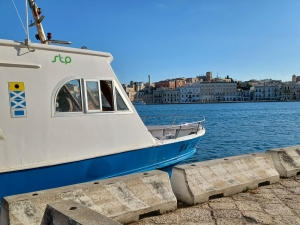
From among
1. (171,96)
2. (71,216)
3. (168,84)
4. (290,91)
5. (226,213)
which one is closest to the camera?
(71,216)

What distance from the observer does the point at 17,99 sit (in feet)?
17.8

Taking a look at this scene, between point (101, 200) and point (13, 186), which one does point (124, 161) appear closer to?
point (13, 186)

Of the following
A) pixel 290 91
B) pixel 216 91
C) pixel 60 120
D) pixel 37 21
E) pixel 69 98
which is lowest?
pixel 60 120

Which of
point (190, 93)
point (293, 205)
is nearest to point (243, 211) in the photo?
point (293, 205)

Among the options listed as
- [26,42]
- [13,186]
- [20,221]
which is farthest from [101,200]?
[26,42]

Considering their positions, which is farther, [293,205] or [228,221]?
[293,205]

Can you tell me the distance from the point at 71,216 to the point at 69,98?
380 cm

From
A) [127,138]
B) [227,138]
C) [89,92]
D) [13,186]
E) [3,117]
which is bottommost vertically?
[227,138]

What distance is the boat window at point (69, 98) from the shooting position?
595cm

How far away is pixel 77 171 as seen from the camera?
235 inches

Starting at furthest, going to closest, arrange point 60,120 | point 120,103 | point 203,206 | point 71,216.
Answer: point 120,103 < point 60,120 < point 203,206 < point 71,216

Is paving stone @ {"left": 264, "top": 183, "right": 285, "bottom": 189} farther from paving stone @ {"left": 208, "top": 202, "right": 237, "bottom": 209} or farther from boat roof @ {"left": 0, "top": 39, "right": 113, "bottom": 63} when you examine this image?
boat roof @ {"left": 0, "top": 39, "right": 113, "bottom": 63}

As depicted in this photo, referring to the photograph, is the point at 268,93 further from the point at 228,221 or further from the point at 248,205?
the point at 228,221

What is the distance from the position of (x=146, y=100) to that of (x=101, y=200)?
532ft
